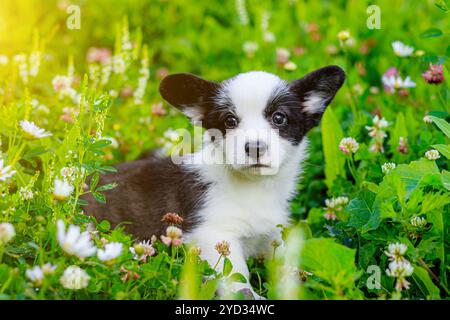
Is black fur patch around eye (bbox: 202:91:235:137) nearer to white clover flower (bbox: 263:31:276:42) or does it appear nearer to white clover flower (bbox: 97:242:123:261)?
white clover flower (bbox: 97:242:123:261)

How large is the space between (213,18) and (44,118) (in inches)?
103

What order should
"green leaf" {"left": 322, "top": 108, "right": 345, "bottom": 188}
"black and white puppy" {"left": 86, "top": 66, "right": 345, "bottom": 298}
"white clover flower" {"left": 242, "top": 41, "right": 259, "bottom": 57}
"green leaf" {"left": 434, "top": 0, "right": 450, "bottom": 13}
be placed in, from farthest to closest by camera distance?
"white clover flower" {"left": 242, "top": 41, "right": 259, "bottom": 57} → "green leaf" {"left": 322, "top": 108, "right": 345, "bottom": 188} → "black and white puppy" {"left": 86, "top": 66, "right": 345, "bottom": 298} → "green leaf" {"left": 434, "top": 0, "right": 450, "bottom": 13}

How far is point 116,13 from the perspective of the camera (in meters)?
5.96

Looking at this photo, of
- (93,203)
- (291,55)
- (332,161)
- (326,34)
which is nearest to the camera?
(93,203)

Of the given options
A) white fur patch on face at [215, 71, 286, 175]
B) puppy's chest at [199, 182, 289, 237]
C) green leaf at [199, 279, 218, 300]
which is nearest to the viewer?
green leaf at [199, 279, 218, 300]

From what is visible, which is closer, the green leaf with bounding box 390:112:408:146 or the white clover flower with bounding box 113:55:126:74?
the green leaf with bounding box 390:112:408:146

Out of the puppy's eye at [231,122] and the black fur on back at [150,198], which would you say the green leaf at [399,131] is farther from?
the black fur on back at [150,198]

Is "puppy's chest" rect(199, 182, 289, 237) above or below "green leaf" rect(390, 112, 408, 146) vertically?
below

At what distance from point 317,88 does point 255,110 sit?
0.41 m

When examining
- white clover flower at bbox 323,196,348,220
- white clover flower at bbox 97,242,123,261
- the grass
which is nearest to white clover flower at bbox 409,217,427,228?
the grass

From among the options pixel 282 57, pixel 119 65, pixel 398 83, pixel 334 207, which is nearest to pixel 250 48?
pixel 282 57

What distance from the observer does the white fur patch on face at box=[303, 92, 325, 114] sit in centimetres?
353

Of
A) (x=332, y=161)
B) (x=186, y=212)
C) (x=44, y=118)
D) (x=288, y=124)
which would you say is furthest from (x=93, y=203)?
(x=332, y=161)
